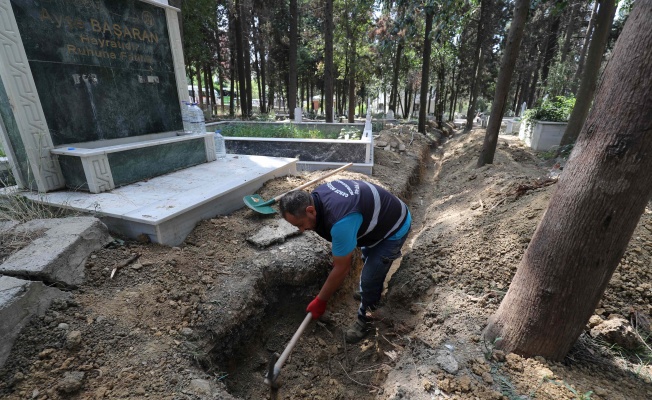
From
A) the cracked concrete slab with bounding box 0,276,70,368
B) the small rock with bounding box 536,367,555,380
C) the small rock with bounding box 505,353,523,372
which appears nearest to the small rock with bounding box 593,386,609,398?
the small rock with bounding box 536,367,555,380

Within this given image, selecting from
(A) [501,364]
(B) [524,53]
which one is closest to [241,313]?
(A) [501,364]

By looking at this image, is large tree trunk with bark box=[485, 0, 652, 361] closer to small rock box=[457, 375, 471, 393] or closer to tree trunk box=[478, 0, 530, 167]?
small rock box=[457, 375, 471, 393]

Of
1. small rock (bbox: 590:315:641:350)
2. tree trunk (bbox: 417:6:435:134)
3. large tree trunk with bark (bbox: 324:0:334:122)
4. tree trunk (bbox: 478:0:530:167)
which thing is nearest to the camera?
small rock (bbox: 590:315:641:350)

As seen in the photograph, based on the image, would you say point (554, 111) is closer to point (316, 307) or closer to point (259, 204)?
point (259, 204)

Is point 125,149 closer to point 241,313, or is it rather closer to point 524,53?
point 241,313

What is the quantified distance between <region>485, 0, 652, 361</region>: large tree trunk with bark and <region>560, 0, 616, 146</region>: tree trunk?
7.34 meters

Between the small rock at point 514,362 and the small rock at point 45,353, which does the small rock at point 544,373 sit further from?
the small rock at point 45,353

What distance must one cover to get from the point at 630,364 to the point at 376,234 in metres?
1.85

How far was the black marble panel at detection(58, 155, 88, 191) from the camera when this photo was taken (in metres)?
3.48

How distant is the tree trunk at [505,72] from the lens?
5684 millimetres

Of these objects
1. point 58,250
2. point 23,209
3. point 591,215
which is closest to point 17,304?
→ point 58,250

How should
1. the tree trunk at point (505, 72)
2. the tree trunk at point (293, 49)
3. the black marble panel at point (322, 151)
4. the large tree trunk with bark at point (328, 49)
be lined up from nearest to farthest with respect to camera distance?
the tree trunk at point (505, 72)
the black marble panel at point (322, 151)
the large tree trunk with bark at point (328, 49)
the tree trunk at point (293, 49)

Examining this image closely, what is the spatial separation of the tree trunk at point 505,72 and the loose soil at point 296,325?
109 inches

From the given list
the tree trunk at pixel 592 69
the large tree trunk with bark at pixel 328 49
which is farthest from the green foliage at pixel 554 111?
the large tree trunk with bark at pixel 328 49
